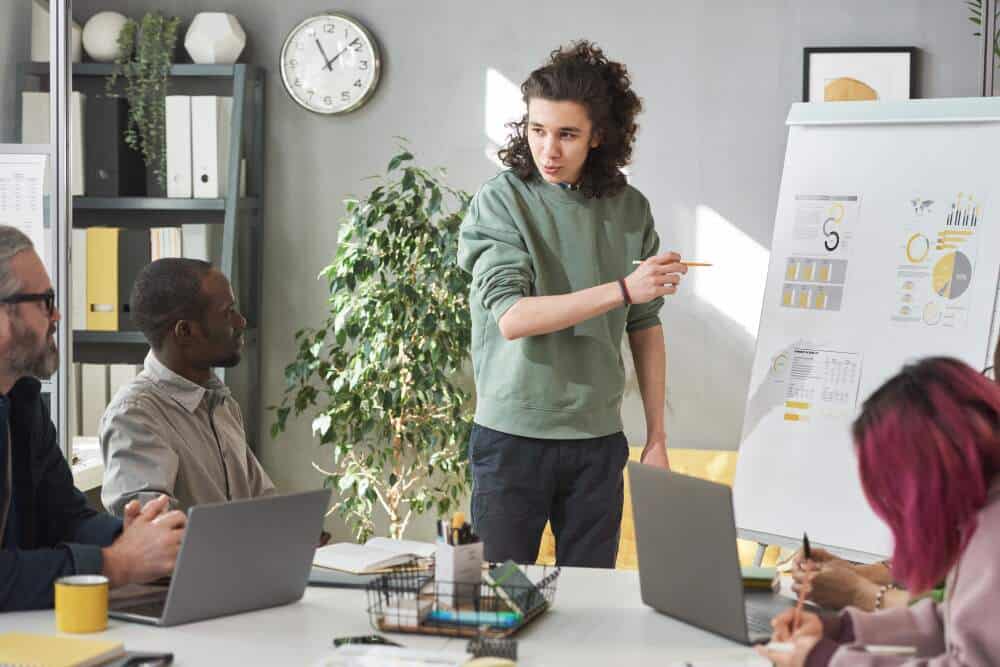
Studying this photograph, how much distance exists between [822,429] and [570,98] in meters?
0.92

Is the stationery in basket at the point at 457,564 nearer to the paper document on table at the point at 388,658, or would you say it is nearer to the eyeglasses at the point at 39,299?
the paper document on table at the point at 388,658

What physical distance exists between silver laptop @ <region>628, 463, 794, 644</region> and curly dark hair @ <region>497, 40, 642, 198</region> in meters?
0.92

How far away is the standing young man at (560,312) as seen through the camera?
2.45 m

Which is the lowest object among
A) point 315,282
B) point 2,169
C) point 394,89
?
point 315,282

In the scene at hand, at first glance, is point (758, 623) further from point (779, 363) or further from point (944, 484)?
point (779, 363)

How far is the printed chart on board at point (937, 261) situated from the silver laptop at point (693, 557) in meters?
0.98

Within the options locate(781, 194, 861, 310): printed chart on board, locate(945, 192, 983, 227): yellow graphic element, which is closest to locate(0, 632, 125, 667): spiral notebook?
locate(781, 194, 861, 310): printed chart on board

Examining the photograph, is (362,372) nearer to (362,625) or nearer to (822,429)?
(822,429)

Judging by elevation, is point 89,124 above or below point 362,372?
above

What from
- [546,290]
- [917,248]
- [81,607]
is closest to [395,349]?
[546,290]

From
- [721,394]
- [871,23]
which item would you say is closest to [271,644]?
[721,394]

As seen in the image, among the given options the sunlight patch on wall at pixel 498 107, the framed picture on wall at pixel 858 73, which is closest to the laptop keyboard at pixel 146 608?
the sunlight patch on wall at pixel 498 107

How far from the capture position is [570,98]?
8.23ft

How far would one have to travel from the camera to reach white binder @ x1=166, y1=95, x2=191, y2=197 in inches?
162
